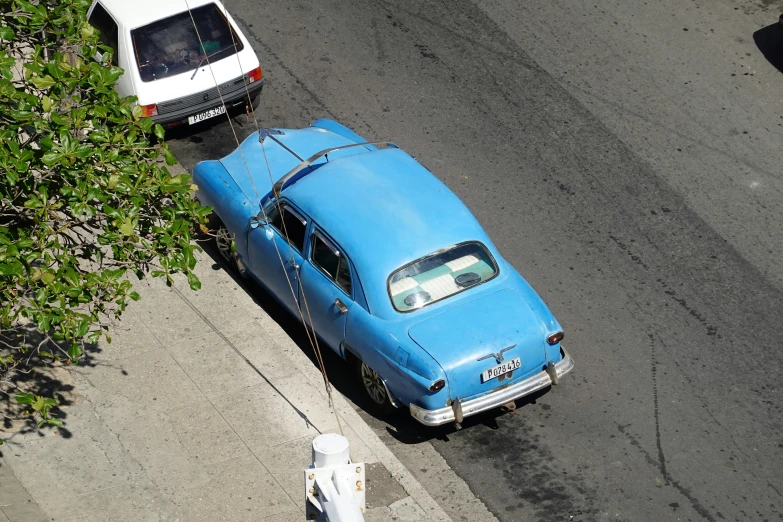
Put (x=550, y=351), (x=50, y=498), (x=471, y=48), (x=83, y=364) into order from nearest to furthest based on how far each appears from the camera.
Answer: (x=50, y=498)
(x=550, y=351)
(x=83, y=364)
(x=471, y=48)

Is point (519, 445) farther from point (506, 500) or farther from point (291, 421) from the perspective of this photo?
point (291, 421)

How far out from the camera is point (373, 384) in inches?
348

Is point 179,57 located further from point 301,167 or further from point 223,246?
point 301,167

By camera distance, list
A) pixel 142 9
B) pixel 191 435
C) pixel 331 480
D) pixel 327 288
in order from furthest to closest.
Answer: pixel 142 9
pixel 327 288
pixel 191 435
pixel 331 480

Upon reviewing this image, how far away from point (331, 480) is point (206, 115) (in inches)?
328

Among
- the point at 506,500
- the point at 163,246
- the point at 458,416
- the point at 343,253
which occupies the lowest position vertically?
the point at 506,500

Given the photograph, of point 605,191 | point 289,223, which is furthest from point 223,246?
point 605,191

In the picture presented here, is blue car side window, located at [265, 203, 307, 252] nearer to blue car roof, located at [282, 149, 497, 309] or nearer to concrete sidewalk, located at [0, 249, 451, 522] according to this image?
blue car roof, located at [282, 149, 497, 309]

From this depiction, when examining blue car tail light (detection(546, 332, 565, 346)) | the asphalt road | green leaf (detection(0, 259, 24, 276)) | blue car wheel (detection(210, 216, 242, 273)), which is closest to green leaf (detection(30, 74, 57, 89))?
green leaf (detection(0, 259, 24, 276))

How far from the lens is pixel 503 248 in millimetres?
10648

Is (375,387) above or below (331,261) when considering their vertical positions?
below

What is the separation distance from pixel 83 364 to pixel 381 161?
11.1 ft

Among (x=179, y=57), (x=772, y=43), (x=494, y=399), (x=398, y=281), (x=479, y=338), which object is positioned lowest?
(x=494, y=399)

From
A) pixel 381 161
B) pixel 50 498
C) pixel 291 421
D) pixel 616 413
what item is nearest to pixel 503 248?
pixel 381 161
